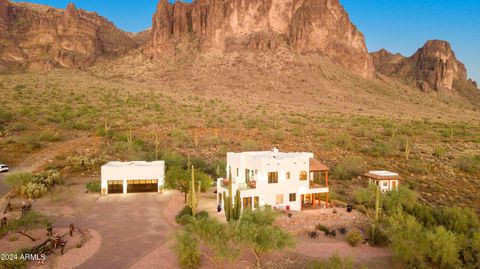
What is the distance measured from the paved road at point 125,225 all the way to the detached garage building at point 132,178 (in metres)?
0.99

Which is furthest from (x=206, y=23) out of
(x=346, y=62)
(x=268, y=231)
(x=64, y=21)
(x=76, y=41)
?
(x=268, y=231)

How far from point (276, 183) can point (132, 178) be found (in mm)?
11994

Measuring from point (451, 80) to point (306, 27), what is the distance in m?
64.2

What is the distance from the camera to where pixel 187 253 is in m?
15.0

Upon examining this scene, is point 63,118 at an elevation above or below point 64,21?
below

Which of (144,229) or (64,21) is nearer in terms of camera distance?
(144,229)

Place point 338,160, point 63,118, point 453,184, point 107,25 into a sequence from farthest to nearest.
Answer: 1. point 107,25
2. point 63,118
3. point 338,160
4. point 453,184

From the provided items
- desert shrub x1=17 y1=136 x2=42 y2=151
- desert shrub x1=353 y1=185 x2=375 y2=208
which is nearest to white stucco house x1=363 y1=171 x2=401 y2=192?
desert shrub x1=353 y1=185 x2=375 y2=208

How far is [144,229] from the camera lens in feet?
65.3

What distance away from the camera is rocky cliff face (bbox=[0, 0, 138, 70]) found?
386ft

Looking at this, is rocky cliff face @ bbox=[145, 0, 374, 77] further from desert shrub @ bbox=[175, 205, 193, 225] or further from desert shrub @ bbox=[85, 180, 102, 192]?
desert shrub @ bbox=[175, 205, 193, 225]

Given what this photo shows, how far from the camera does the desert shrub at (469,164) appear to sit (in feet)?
113

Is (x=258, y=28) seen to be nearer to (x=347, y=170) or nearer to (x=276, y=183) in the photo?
(x=347, y=170)

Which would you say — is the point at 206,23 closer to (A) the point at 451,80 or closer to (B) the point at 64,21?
(B) the point at 64,21
